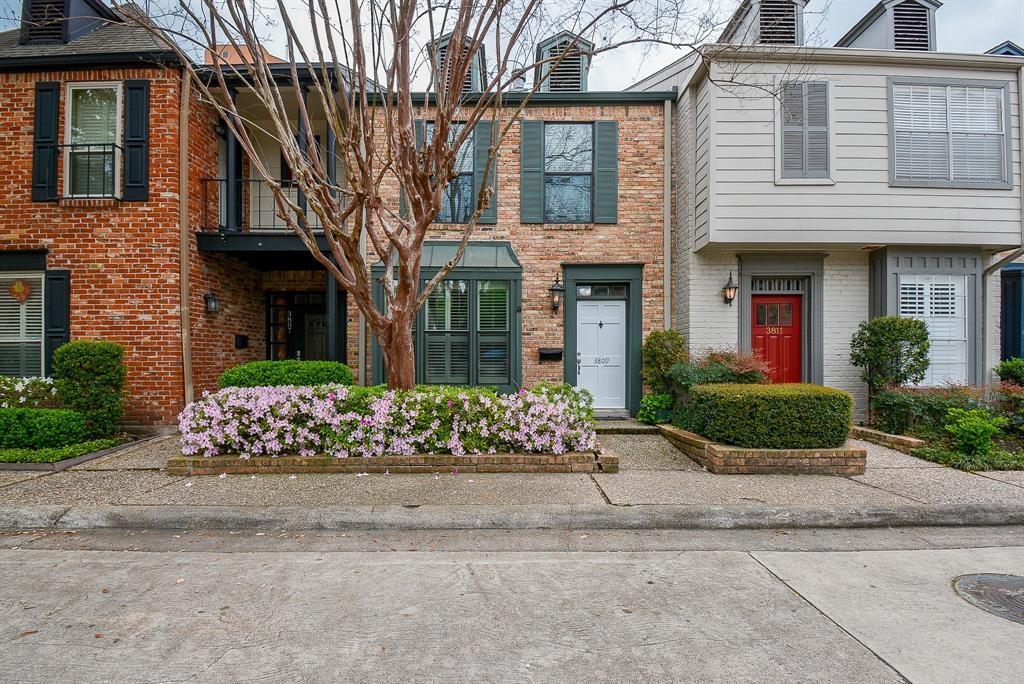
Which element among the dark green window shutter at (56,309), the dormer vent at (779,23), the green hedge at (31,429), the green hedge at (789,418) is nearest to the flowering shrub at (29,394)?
the green hedge at (31,429)

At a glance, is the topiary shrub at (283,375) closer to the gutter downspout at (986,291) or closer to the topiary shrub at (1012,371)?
the gutter downspout at (986,291)

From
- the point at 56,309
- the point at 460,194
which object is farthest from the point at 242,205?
the point at 460,194

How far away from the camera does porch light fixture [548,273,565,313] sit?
9141 millimetres

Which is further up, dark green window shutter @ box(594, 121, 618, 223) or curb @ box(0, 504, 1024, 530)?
dark green window shutter @ box(594, 121, 618, 223)

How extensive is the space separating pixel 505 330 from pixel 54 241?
7.27 meters

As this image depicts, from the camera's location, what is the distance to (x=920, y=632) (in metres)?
2.84

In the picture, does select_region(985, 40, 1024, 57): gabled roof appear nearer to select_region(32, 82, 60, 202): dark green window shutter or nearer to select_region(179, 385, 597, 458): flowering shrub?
select_region(179, 385, 597, 458): flowering shrub

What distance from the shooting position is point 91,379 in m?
7.07

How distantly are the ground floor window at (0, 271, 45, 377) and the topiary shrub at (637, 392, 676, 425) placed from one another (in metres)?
9.81

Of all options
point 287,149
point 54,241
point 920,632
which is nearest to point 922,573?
point 920,632

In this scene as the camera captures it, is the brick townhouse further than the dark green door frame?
No

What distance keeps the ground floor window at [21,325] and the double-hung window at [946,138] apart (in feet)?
45.9

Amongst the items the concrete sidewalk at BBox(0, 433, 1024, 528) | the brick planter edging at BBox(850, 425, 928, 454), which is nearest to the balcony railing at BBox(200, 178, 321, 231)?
the concrete sidewalk at BBox(0, 433, 1024, 528)

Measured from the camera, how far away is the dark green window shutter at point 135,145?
806cm
